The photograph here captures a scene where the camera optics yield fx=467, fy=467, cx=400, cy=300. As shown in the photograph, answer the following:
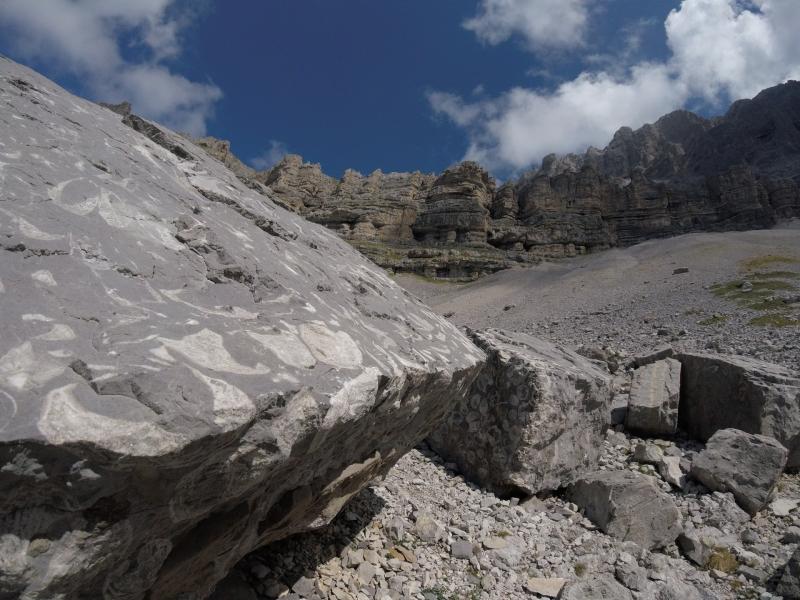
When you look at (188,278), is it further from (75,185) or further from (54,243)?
(75,185)

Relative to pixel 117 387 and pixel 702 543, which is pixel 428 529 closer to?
pixel 702 543

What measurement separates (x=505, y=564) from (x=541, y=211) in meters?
95.6

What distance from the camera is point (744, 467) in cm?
641

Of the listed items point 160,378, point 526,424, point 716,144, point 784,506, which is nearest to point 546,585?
point 526,424

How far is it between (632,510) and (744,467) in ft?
6.85

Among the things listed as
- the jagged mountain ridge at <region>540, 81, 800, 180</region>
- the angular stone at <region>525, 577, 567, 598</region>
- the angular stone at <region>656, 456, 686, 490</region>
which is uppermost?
the jagged mountain ridge at <region>540, 81, 800, 180</region>

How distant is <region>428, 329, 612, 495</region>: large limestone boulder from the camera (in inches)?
252

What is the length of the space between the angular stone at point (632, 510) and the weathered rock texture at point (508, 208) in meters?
67.3

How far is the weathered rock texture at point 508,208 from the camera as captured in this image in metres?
82.9

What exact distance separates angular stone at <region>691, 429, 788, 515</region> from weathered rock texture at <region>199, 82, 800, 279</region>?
66.4m

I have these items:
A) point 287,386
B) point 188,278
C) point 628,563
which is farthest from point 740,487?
point 188,278

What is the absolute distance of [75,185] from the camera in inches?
133

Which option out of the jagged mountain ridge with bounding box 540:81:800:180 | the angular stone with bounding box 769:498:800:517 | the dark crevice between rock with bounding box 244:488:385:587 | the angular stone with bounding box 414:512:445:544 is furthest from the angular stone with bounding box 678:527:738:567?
the jagged mountain ridge with bounding box 540:81:800:180

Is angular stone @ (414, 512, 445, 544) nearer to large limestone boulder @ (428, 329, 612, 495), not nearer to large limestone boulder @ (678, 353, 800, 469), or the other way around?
large limestone boulder @ (428, 329, 612, 495)
